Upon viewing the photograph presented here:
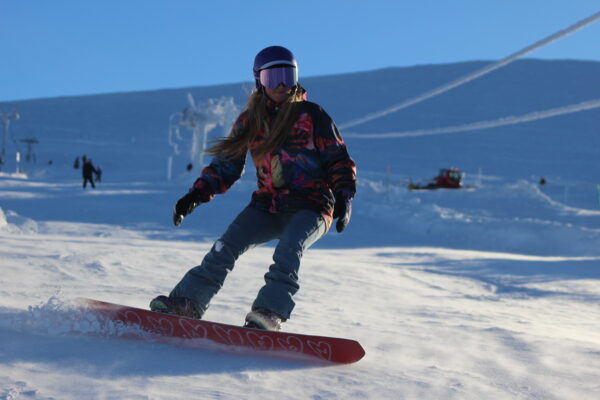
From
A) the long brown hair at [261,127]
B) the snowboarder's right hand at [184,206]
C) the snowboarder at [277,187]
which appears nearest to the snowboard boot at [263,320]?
the snowboarder at [277,187]

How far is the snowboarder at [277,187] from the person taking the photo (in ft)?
7.59

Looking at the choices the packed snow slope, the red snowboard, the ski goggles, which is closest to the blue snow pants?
the red snowboard

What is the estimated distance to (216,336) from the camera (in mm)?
2059

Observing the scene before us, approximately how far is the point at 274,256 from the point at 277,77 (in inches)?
31.2

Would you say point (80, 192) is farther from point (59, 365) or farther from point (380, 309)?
point (59, 365)

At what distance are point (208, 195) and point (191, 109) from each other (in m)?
33.3

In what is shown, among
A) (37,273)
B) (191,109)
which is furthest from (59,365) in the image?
(191,109)

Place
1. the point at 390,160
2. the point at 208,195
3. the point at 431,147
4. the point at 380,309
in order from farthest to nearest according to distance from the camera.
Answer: the point at 431,147
the point at 390,160
the point at 380,309
the point at 208,195

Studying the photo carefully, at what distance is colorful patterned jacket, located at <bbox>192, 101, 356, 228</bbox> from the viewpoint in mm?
2467

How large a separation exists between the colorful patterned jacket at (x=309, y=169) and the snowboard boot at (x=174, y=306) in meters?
0.51

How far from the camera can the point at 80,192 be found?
17.4 meters

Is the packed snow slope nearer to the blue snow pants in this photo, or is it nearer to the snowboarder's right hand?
the blue snow pants

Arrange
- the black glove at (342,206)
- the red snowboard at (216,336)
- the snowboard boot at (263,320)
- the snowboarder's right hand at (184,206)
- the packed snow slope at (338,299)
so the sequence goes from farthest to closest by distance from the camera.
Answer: the snowboarder's right hand at (184,206)
the black glove at (342,206)
the snowboard boot at (263,320)
the red snowboard at (216,336)
the packed snow slope at (338,299)

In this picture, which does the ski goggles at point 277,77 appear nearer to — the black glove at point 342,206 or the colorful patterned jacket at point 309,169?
the colorful patterned jacket at point 309,169
